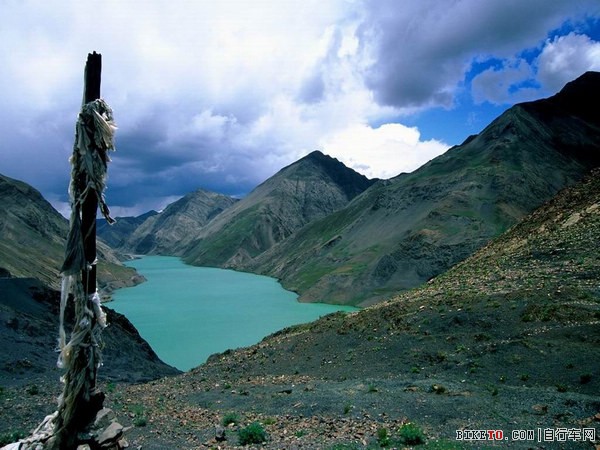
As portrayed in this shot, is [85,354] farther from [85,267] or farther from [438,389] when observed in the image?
[438,389]

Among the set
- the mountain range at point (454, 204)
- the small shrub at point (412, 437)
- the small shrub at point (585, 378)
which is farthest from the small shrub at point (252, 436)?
the mountain range at point (454, 204)

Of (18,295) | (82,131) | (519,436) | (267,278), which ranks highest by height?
(267,278)

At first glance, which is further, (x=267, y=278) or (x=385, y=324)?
(x=267, y=278)

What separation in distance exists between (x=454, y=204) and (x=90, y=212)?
90.5 metres

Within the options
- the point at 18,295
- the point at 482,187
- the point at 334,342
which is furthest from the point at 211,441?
the point at 482,187

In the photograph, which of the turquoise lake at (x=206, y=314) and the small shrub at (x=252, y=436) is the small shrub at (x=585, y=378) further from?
the turquoise lake at (x=206, y=314)

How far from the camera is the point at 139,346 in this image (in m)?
37.8

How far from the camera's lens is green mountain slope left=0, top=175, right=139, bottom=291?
91.8 metres

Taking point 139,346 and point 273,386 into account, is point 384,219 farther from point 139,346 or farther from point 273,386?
point 273,386

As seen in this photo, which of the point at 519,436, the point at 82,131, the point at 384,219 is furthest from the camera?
the point at 384,219

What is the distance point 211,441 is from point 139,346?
3085cm

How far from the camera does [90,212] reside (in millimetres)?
7195

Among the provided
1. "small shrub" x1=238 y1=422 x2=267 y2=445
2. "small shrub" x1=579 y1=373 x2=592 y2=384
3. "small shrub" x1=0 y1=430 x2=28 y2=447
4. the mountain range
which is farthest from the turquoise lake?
"small shrub" x1=579 y1=373 x2=592 y2=384

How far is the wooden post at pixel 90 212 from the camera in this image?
7070 millimetres
